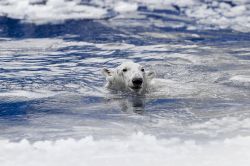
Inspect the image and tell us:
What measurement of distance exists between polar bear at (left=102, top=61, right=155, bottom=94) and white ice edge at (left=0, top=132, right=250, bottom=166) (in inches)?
123

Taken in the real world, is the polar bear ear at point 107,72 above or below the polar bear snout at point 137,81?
below

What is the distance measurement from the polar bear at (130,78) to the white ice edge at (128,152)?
10.2ft

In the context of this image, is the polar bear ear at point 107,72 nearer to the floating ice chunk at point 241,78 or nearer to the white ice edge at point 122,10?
the floating ice chunk at point 241,78

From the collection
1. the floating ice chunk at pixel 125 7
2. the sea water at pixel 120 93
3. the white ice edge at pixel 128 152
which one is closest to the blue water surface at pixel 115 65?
the sea water at pixel 120 93

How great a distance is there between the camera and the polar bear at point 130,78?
11125 mm

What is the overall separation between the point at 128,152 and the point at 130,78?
4039 millimetres

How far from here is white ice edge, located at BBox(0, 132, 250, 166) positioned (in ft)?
22.9

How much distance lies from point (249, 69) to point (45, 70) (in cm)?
485

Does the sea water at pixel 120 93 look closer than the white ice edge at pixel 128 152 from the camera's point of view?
No

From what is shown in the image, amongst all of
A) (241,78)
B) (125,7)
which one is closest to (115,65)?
(241,78)

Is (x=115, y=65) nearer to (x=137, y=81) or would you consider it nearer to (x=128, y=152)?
(x=137, y=81)

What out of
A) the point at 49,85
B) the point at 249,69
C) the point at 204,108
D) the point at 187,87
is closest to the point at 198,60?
the point at 249,69

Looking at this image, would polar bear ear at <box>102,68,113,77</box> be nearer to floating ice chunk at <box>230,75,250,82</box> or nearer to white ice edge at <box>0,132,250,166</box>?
floating ice chunk at <box>230,75,250,82</box>

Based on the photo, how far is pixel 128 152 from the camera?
736 centimetres
